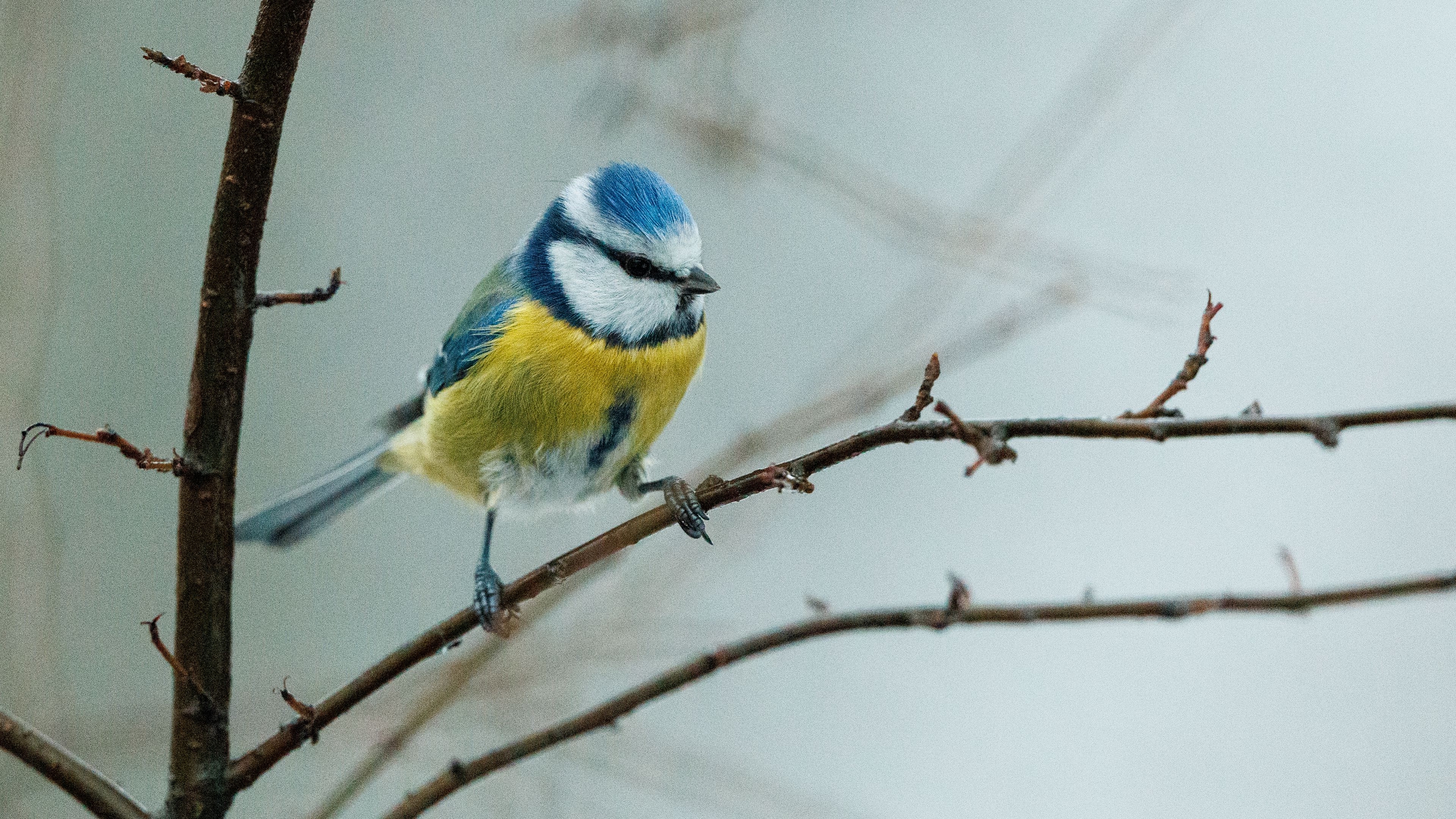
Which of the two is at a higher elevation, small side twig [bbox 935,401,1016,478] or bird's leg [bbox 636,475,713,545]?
bird's leg [bbox 636,475,713,545]

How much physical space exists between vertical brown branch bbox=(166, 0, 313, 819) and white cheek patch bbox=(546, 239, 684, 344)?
1.67 feet

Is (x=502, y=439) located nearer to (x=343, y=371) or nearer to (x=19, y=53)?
(x=19, y=53)

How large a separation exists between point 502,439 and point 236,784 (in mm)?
599

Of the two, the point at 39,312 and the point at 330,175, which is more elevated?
the point at 330,175

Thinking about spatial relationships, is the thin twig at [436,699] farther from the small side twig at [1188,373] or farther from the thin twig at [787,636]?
the small side twig at [1188,373]

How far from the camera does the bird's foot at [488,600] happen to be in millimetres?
1194

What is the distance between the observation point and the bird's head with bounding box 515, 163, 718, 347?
4.32 feet

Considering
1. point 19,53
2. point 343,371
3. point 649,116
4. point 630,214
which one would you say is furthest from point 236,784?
point 343,371

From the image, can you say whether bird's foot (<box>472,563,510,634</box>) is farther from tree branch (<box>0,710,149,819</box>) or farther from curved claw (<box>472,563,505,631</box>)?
tree branch (<box>0,710,149,819</box>)

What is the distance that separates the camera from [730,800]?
1681mm

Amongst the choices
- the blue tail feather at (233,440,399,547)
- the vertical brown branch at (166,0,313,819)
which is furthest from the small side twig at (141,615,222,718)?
the blue tail feather at (233,440,399,547)

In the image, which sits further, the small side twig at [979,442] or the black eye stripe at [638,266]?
the black eye stripe at [638,266]

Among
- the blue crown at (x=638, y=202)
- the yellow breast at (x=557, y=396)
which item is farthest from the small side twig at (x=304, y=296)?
the yellow breast at (x=557, y=396)

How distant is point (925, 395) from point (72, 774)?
0.83 metres
